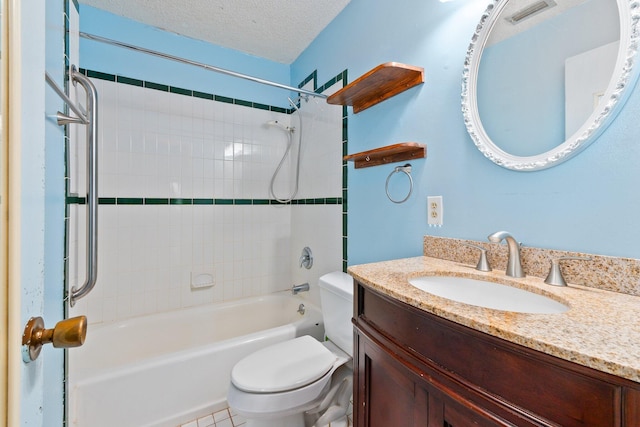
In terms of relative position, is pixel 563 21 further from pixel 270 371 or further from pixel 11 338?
pixel 270 371

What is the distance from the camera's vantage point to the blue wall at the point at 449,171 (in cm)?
73

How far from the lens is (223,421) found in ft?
4.80

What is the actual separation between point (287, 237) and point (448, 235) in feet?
5.14

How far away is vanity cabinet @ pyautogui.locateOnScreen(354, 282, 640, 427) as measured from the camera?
0.41 m

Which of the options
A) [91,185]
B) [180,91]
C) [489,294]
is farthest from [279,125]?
[489,294]

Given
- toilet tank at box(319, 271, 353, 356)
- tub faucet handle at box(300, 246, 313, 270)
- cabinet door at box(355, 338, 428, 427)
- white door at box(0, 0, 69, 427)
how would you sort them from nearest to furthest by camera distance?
white door at box(0, 0, 69, 427) → cabinet door at box(355, 338, 428, 427) → toilet tank at box(319, 271, 353, 356) → tub faucet handle at box(300, 246, 313, 270)

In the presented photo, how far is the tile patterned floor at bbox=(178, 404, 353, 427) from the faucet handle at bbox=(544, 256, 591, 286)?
1.19 metres

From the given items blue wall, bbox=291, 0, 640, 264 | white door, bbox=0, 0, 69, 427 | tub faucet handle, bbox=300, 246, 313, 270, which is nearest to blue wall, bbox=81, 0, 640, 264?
blue wall, bbox=291, 0, 640, 264

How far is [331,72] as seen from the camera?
190cm

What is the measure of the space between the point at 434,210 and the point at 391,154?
0.36 m

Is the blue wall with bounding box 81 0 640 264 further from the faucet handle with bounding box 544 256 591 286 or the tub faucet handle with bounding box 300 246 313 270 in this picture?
the tub faucet handle with bounding box 300 246 313 270

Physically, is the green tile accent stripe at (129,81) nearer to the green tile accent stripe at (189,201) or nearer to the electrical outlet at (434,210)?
the green tile accent stripe at (189,201)

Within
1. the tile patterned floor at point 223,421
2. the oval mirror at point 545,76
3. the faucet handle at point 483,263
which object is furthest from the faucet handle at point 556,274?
the tile patterned floor at point 223,421

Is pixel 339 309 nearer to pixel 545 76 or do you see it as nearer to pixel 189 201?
pixel 545 76
